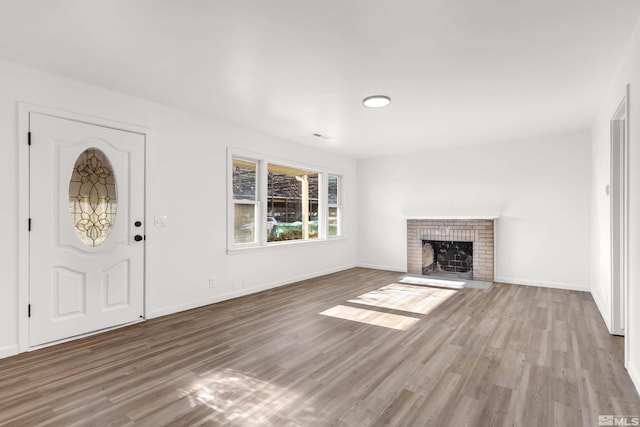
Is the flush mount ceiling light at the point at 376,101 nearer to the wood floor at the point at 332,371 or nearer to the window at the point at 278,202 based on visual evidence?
the window at the point at 278,202

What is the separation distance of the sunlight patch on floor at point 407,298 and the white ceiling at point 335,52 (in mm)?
2549

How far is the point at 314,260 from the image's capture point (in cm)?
657

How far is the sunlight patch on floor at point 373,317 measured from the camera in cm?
376

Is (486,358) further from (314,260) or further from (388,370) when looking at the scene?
(314,260)

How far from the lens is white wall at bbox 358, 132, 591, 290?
539 centimetres

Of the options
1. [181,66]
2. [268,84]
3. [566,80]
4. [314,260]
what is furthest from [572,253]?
[181,66]

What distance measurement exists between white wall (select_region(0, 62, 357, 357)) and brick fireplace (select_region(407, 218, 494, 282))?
277 centimetres

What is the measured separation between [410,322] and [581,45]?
3010 mm

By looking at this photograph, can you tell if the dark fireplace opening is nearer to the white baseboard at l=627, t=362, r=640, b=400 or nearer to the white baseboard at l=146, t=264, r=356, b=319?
the white baseboard at l=146, t=264, r=356, b=319

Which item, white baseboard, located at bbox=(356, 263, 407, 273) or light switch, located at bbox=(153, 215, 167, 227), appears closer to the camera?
light switch, located at bbox=(153, 215, 167, 227)

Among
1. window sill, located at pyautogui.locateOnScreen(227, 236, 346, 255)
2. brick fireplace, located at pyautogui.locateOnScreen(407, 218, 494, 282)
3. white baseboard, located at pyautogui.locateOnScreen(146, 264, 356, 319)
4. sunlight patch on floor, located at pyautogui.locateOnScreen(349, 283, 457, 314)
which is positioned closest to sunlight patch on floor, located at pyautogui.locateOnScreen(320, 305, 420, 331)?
sunlight patch on floor, located at pyautogui.locateOnScreen(349, 283, 457, 314)

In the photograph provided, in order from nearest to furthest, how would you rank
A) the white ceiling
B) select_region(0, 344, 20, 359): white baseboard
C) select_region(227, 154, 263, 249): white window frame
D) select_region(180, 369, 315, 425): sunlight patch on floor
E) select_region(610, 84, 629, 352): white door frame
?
select_region(180, 369, 315, 425): sunlight patch on floor → the white ceiling → select_region(0, 344, 20, 359): white baseboard → select_region(610, 84, 629, 352): white door frame → select_region(227, 154, 263, 249): white window frame

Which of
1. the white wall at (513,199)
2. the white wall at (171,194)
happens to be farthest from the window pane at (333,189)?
the white wall at (171,194)

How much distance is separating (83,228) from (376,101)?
3420 millimetres
